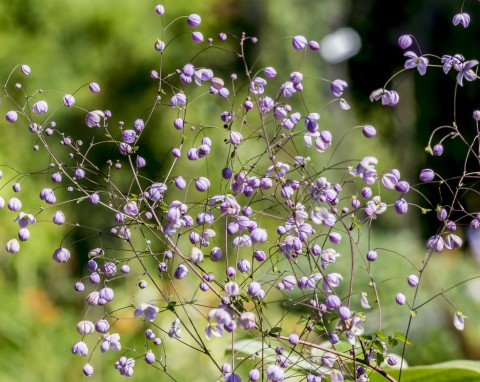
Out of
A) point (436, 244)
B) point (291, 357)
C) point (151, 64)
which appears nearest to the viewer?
point (436, 244)

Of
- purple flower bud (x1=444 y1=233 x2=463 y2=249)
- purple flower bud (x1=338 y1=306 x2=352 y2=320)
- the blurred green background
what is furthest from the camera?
the blurred green background

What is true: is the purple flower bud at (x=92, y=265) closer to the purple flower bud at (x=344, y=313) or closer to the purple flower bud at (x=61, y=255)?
the purple flower bud at (x=61, y=255)

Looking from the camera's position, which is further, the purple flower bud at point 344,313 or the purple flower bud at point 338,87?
the purple flower bud at point 338,87

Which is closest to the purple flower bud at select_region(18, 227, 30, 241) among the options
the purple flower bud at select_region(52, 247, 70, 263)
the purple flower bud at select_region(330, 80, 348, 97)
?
the purple flower bud at select_region(52, 247, 70, 263)

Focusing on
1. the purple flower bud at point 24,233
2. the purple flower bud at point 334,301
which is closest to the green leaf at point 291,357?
the purple flower bud at point 334,301

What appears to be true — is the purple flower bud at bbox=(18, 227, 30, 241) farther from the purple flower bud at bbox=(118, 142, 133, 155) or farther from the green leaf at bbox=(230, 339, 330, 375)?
the green leaf at bbox=(230, 339, 330, 375)

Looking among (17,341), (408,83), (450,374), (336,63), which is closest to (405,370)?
(450,374)

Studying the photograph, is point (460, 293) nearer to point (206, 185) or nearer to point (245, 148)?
point (206, 185)

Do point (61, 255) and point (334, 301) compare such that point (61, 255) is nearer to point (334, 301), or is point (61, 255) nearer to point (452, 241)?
point (334, 301)

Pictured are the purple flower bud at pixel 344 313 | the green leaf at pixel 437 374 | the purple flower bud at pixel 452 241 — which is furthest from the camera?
the green leaf at pixel 437 374

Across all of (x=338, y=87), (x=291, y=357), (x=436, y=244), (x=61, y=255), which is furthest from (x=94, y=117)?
(x=291, y=357)

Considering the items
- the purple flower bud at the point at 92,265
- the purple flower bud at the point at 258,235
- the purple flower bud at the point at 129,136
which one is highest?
the purple flower bud at the point at 129,136
